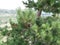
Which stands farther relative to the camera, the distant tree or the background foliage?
the distant tree

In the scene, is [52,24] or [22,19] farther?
[22,19]

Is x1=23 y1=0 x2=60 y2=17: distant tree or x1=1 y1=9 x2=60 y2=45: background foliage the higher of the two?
x1=23 y1=0 x2=60 y2=17: distant tree

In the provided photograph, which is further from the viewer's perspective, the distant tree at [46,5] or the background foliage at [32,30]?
the distant tree at [46,5]

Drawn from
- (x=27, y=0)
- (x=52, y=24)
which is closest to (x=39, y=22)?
(x=52, y=24)

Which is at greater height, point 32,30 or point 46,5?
point 46,5

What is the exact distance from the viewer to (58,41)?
5898 millimetres

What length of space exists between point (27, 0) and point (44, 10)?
714mm

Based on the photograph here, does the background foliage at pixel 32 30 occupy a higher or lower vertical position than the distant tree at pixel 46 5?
lower

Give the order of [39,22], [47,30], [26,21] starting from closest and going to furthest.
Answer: [47,30], [39,22], [26,21]

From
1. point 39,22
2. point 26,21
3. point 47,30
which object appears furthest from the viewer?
point 26,21

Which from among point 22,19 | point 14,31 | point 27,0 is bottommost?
point 14,31

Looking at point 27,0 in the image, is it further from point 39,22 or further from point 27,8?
point 39,22

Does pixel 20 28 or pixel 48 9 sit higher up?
pixel 48 9

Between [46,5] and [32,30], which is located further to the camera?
[46,5]
